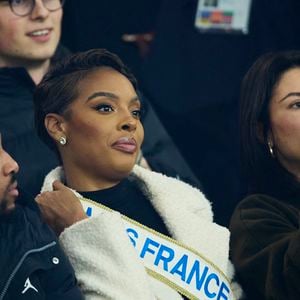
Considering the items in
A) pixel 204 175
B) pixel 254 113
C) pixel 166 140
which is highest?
pixel 254 113

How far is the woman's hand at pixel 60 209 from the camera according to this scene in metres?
2.80

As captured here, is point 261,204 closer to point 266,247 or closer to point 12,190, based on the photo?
point 266,247

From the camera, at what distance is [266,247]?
3.00 m

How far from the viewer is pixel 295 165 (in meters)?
3.21

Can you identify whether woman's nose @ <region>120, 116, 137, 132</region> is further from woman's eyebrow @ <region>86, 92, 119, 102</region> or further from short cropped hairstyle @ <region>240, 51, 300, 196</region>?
short cropped hairstyle @ <region>240, 51, 300, 196</region>

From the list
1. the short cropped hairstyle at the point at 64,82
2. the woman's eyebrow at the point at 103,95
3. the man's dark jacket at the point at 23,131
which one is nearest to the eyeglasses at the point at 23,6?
the man's dark jacket at the point at 23,131

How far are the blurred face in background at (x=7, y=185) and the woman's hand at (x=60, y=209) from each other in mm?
180

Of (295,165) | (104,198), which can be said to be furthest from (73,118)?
(295,165)

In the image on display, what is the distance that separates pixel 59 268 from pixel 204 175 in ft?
6.12

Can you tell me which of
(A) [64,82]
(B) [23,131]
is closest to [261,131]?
(A) [64,82]

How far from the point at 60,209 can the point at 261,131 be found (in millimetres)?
694

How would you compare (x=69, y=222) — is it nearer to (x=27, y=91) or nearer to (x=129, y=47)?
(x=27, y=91)

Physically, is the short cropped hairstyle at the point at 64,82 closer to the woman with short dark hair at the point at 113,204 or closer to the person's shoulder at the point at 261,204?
the woman with short dark hair at the point at 113,204

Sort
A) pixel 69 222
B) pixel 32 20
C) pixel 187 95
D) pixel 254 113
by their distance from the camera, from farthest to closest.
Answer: pixel 187 95, pixel 32 20, pixel 254 113, pixel 69 222
